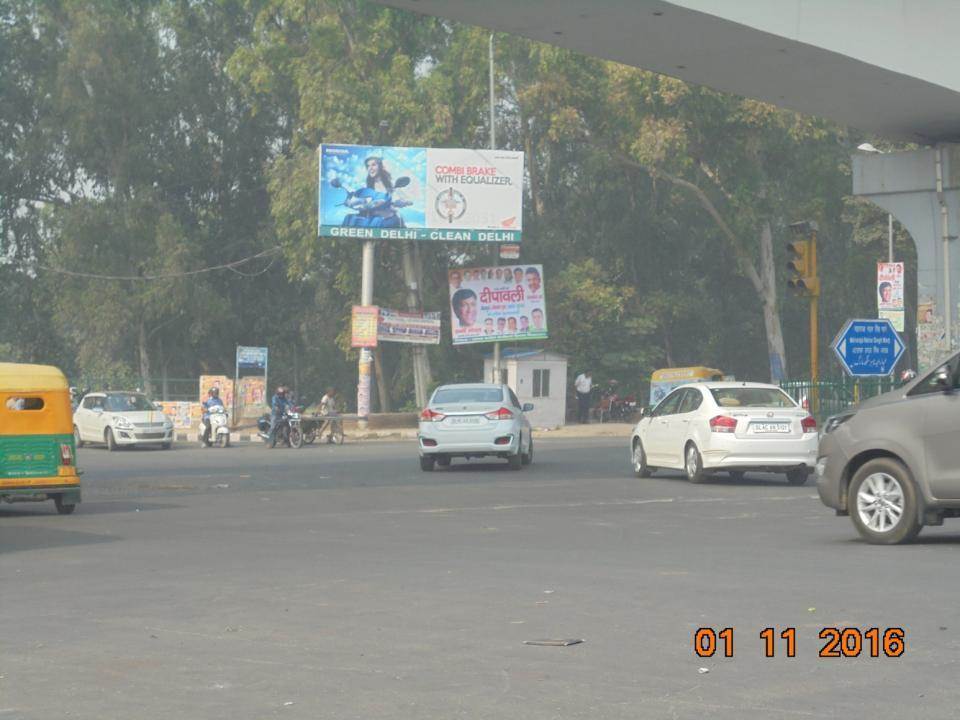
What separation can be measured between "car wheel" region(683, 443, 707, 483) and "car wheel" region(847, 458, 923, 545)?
9594 mm

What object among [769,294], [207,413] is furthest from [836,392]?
[769,294]

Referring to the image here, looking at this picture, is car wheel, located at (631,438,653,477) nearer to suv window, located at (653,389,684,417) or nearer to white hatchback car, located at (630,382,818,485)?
suv window, located at (653,389,684,417)

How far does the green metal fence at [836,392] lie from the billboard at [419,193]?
19.0m

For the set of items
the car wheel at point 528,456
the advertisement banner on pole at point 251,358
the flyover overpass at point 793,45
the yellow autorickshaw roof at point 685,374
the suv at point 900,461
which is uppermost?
the flyover overpass at point 793,45

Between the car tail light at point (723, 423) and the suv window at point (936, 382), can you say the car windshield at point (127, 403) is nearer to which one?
the car tail light at point (723, 423)

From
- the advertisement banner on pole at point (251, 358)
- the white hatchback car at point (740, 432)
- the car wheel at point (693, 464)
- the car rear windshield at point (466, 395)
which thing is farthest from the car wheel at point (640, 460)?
the advertisement banner on pole at point (251, 358)

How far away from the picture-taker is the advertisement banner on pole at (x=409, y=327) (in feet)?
172

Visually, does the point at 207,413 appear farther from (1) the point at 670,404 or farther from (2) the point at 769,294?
(2) the point at 769,294

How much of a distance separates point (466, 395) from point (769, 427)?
283 inches

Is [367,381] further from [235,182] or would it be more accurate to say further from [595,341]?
[235,182]

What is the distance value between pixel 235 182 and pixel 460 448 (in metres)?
38.4

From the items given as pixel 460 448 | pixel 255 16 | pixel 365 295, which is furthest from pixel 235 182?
pixel 460 448

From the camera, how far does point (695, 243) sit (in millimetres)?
64375

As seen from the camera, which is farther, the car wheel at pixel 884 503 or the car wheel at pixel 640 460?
the car wheel at pixel 640 460
